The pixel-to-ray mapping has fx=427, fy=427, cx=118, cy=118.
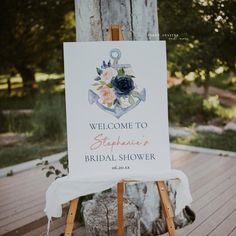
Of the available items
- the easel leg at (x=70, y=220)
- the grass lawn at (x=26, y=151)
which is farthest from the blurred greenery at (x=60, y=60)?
the easel leg at (x=70, y=220)

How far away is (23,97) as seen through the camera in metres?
10.5

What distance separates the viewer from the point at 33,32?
373 inches

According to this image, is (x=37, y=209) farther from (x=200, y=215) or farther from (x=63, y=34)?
(x=63, y=34)

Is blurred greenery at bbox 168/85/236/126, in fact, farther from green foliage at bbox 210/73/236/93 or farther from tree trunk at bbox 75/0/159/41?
tree trunk at bbox 75/0/159/41

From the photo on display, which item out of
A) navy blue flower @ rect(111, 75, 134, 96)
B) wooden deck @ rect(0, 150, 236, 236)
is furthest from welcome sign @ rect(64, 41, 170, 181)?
wooden deck @ rect(0, 150, 236, 236)

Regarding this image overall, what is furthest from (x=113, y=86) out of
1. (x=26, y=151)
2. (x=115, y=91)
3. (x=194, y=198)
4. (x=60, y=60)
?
(x=60, y=60)

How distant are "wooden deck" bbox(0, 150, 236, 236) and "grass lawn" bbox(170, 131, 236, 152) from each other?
1.90 feet

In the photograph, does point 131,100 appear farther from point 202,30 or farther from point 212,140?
point 212,140

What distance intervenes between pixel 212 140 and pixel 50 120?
241 cm

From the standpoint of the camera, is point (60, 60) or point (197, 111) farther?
point (60, 60)

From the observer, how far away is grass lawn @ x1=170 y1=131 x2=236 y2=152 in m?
5.75

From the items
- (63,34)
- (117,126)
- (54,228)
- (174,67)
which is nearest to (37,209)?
(54,228)

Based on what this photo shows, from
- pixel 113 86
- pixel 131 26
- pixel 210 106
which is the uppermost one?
pixel 131 26

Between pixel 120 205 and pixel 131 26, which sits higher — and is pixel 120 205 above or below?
below
